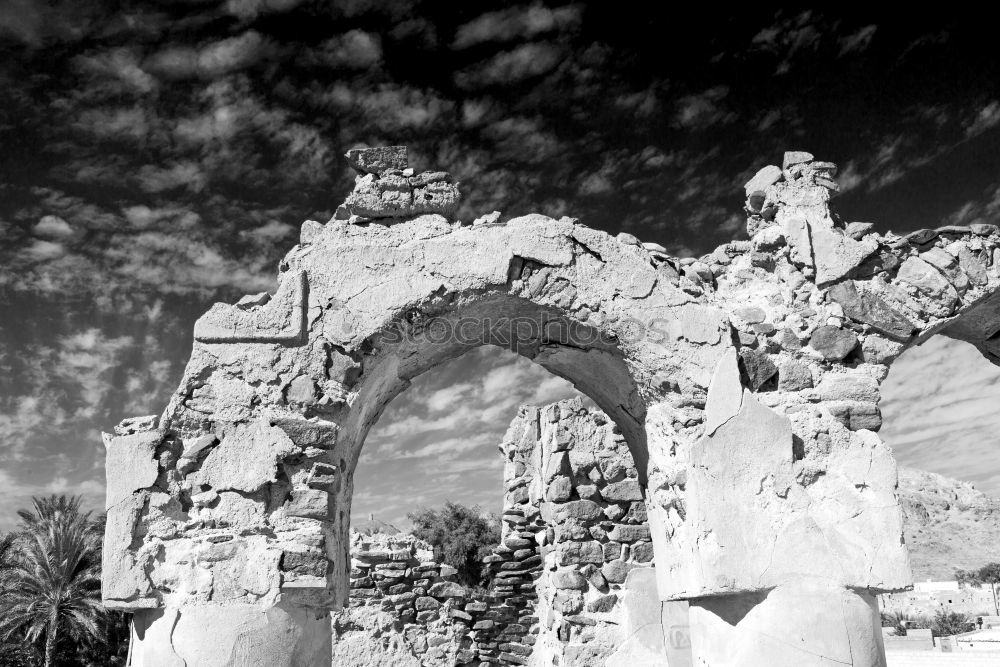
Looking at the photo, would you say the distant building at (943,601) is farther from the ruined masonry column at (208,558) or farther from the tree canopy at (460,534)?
the ruined masonry column at (208,558)

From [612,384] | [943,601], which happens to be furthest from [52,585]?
[943,601]

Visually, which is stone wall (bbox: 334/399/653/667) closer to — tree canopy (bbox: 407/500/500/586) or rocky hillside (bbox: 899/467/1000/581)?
tree canopy (bbox: 407/500/500/586)

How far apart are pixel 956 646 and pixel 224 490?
→ 1513cm

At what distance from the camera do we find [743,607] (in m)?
3.28

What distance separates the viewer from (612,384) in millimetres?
4258

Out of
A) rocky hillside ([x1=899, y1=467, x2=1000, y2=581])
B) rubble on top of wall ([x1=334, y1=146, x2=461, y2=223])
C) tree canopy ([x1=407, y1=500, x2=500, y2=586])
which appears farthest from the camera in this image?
rocky hillside ([x1=899, y1=467, x2=1000, y2=581])

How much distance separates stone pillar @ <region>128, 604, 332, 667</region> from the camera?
10.5 ft

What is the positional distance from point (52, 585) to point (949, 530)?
3279 cm

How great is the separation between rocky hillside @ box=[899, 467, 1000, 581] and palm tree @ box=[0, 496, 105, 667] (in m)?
27.6

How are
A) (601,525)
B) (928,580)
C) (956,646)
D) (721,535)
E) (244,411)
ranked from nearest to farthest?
(721,535), (244,411), (601,525), (956,646), (928,580)

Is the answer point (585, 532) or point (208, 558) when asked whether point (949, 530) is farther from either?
point (208, 558)


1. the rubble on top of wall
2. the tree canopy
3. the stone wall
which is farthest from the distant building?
the rubble on top of wall

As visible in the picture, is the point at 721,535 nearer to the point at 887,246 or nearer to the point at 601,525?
the point at 887,246

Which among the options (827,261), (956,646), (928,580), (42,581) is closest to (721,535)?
(827,261)
